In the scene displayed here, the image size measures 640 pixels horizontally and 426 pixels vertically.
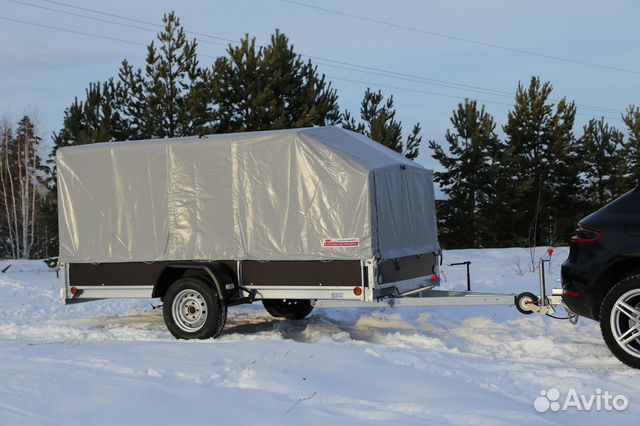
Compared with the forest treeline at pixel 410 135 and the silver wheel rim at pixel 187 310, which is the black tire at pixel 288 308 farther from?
the forest treeline at pixel 410 135

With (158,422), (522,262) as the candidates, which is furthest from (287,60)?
(158,422)

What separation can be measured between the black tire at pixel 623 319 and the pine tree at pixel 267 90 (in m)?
20.6

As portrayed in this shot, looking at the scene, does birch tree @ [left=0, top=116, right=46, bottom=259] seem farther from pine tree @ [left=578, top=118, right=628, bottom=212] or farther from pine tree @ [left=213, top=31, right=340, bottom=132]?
pine tree @ [left=578, top=118, right=628, bottom=212]

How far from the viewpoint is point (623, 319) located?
7.06 m

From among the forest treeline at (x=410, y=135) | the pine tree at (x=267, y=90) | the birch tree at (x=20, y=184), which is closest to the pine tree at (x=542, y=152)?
the forest treeline at (x=410, y=135)

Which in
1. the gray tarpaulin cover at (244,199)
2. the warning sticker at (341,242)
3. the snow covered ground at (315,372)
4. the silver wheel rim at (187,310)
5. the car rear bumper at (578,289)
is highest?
the gray tarpaulin cover at (244,199)

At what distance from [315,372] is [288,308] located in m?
4.70

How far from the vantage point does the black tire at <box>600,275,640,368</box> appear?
6.91m

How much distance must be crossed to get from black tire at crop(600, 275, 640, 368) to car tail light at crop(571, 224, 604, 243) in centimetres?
50

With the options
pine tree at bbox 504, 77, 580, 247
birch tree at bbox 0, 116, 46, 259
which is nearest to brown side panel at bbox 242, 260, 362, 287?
pine tree at bbox 504, 77, 580, 247

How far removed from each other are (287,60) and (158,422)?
24.3 meters

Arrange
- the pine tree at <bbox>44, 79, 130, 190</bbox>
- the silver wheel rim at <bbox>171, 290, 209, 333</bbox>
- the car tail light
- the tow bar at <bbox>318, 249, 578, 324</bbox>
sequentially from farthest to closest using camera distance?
1. the pine tree at <bbox>44, 79, 130, 190</bbox>
2. the silver wheel rim at <bbox>171, 290, 209, 333</bbox>
3. the tow bar at <bbox>318, 249, 578, 324</bbox>
4. the car tail light

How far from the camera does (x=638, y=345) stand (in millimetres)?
7062

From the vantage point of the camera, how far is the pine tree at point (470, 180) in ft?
114
